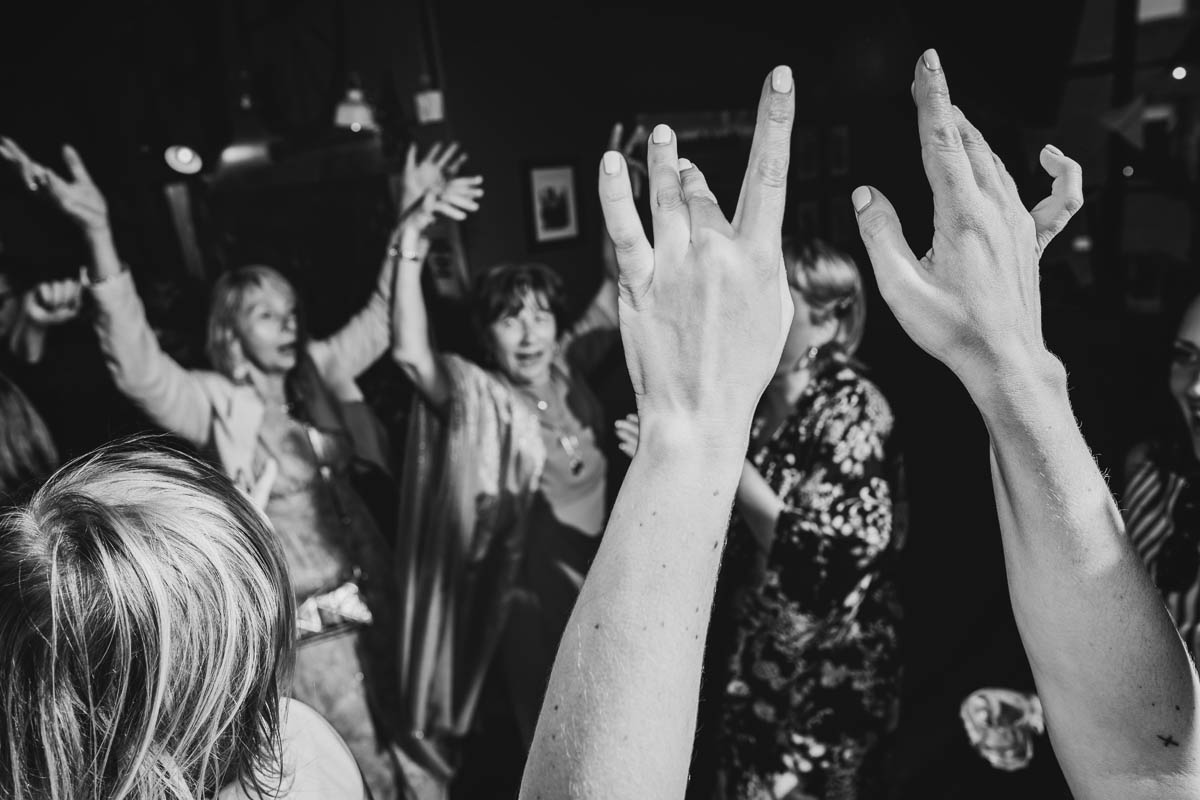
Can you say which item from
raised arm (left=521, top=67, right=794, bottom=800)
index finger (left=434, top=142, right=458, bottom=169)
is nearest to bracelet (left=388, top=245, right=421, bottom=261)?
index finger (left=434, top=142, right=458, bottom=169)

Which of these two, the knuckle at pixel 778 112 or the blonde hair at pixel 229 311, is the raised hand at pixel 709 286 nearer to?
the knuckle at pixel 778 112

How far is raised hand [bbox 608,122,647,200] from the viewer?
1938mm

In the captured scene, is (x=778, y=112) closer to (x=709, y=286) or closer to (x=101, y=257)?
(x=709, y=286)

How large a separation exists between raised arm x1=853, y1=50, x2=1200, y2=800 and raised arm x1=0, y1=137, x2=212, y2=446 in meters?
1.53

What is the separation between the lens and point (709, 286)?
0.54m

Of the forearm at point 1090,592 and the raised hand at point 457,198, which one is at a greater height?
the raised hand at point 457,198

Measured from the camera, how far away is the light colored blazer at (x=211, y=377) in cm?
157

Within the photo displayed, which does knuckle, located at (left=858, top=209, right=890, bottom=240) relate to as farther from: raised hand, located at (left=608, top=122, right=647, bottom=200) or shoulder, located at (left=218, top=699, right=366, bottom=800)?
raised hand, located at (left=608, top=122, right=647, bottom=200)

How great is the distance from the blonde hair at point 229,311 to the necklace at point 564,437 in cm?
72

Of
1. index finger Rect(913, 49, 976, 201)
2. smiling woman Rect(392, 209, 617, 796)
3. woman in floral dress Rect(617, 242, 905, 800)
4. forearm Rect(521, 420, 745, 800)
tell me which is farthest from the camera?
smiling woman Rect(392, 209, 617, 796)

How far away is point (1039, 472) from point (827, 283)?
1.36 meters

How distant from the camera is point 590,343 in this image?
207cm

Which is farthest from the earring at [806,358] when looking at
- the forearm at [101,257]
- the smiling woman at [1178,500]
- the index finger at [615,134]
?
the forearm at [101,257]

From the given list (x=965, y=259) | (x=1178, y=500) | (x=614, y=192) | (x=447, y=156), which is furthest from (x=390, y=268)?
(x=1178, y=500)
